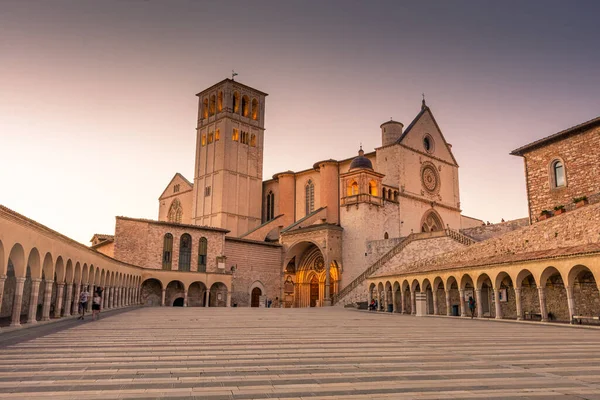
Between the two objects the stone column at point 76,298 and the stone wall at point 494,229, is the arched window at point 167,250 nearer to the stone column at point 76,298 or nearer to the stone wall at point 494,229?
the stone column at point 76,298

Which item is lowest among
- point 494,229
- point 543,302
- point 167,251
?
point 543,302

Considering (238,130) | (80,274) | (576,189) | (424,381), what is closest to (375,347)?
(424,381)

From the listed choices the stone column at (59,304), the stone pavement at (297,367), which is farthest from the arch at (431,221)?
the stone pavement at (297,367)

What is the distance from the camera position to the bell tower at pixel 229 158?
5658cm

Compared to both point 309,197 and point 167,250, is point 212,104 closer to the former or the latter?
point 309,197

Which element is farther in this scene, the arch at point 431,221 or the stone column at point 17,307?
the arch at point 431,221

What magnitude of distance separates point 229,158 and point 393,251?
25.7 m

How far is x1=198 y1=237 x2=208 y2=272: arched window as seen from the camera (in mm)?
42156

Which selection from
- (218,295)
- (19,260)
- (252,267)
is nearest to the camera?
(19,260)

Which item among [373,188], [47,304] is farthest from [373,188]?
[47,304]

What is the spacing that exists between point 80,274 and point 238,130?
1503 inches

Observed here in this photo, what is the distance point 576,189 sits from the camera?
2556 centimetres

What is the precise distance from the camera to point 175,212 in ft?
212

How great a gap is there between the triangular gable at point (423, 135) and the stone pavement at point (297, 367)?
37.2 meters
